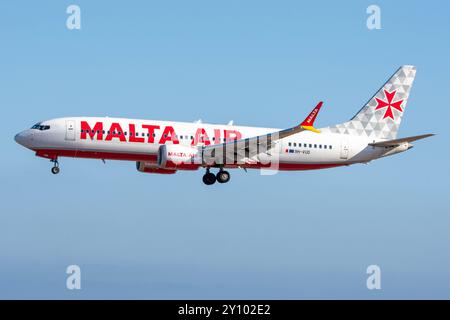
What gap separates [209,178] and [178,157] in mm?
4575

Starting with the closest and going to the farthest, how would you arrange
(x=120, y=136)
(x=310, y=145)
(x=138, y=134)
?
(x=120, y=136) → (x=138, y=134) → (x=310, y=145)

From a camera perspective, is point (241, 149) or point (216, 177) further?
point (216, 177)

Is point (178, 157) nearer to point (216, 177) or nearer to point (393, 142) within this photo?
point (216, 177)

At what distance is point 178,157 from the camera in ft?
226

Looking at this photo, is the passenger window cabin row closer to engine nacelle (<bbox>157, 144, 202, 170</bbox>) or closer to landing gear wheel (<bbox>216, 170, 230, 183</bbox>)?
landing gear wheel (<bbox>216, 170, 230, 183</bbox>)

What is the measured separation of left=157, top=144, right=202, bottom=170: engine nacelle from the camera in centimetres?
6862

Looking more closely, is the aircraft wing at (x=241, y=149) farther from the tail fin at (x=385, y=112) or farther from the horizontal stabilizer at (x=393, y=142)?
the tail fin at (x=385, y=112)

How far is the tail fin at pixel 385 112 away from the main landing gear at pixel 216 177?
10895 millimetres

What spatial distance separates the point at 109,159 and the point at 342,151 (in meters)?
19.2

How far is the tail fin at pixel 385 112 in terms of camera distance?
7912cm

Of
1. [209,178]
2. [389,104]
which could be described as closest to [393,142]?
[389,104]

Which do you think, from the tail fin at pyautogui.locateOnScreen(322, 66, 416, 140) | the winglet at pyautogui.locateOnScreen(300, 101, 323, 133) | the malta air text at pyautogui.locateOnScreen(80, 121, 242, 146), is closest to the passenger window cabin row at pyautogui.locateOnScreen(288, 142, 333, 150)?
the tail fin at pyautogui.locateOnScreen(322, 66, 416, 140)
